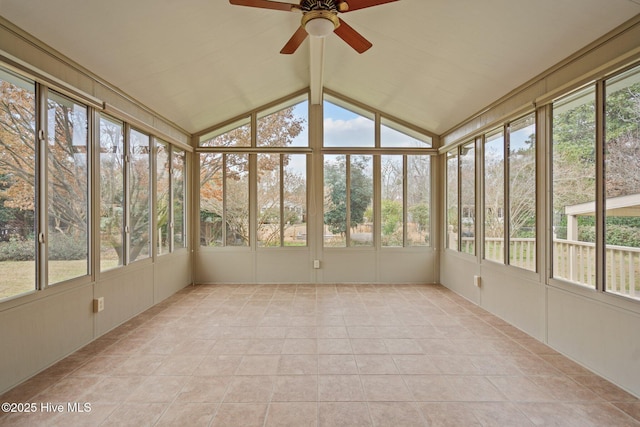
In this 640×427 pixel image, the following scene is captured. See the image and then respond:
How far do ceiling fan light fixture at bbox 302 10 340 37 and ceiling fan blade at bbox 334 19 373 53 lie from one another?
10 cm

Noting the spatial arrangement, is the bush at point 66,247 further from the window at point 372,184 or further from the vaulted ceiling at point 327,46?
the window at point 372,184

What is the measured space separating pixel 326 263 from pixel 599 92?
4.26 meters

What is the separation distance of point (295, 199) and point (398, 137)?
214 cm

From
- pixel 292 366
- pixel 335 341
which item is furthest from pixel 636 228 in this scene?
pixel 292 366

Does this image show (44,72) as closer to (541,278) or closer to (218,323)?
(218,323)

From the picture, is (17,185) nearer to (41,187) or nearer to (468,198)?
(41,187)

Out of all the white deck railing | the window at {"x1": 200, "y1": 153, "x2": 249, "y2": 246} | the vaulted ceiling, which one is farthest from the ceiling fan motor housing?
the window at {"x1": 200, "y1": 153, "x2": 249, "y2": 246}

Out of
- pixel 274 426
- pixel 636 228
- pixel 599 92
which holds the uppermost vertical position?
pixel 599 92

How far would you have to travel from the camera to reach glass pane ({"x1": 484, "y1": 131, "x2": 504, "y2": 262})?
4031 millimetres

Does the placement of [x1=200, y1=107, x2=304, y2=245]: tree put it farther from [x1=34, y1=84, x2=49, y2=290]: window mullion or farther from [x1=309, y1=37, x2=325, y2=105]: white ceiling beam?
[x1=34, y1=84, x2=49, y2=290]: window mullion

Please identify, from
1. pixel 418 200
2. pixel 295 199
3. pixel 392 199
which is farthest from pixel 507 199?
pixel 295 199

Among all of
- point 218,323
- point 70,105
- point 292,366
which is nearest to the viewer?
point 292,366

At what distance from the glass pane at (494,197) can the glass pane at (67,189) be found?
4.62 metres

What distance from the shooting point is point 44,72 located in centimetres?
258
